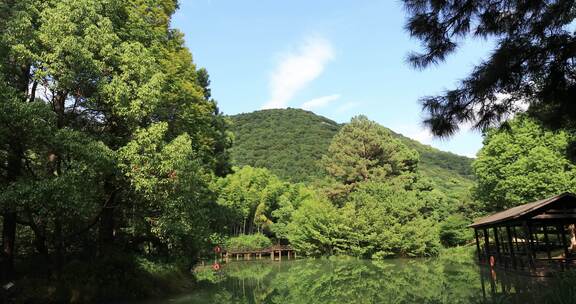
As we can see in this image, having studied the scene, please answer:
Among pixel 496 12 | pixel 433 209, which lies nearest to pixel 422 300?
pixel 496 12

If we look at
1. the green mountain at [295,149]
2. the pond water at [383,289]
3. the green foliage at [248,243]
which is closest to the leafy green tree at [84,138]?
the pond water at [383,289]

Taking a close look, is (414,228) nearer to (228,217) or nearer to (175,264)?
(228,217)

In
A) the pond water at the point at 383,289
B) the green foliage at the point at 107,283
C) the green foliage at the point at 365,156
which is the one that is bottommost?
the pond water at the point at 383,289

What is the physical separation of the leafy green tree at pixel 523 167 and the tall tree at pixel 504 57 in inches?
657

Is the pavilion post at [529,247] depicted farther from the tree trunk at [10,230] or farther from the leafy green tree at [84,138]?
the tree trunk at [10,230]

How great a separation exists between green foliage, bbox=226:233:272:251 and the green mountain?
17246 mm

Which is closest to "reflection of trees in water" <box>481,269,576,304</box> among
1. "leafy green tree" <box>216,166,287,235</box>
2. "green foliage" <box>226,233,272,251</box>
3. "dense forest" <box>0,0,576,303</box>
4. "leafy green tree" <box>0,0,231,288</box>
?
"dense forest" <box>0,0,576,303</box>

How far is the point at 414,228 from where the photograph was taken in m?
30.2

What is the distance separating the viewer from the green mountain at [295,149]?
67625 millimetres

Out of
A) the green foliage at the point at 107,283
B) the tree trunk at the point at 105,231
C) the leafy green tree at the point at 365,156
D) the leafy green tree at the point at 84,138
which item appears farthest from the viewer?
the leafy green tree at the point at 365,156

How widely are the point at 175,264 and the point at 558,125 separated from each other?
41.6ft

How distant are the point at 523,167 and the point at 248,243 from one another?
25746 mm

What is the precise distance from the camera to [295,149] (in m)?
75.6

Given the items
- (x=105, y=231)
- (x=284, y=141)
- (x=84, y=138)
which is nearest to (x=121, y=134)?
(x=84, y=138)
